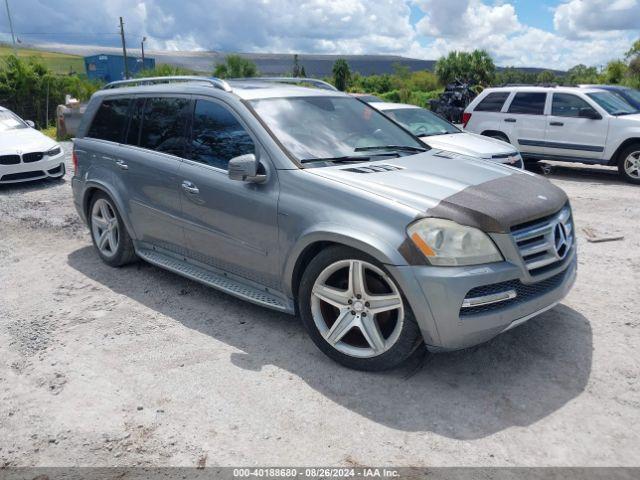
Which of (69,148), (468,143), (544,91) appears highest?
(544,91)

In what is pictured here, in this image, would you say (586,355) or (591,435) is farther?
(586,355)

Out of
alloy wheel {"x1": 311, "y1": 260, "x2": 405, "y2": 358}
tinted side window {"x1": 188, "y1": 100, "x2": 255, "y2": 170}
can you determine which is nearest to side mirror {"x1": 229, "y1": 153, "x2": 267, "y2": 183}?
tinted side window {"x1": 188, "y1": 100, "x2": 255, "y2": 170}

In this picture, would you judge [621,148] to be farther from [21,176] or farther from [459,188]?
[21,176]

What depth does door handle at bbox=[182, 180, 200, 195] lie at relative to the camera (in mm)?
4399

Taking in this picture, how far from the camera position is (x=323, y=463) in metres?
2.79

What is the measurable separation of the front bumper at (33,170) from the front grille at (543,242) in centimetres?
898

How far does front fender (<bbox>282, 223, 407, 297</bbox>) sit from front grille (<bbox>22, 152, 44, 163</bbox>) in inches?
307

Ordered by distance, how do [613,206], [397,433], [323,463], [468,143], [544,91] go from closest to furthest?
[323,463] < [397,433] < [613,206] < [468,143] < [544,91]

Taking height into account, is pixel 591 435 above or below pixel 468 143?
below

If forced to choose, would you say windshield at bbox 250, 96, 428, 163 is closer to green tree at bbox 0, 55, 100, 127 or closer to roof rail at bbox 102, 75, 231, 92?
roof rail at bbox 102, 75, 231, 92

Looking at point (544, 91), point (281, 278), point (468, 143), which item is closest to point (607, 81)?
point (544, 91)

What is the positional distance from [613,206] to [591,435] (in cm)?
609

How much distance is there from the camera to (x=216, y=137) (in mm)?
4422

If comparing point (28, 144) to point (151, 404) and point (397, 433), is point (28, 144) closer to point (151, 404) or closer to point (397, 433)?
point (151, 404)
